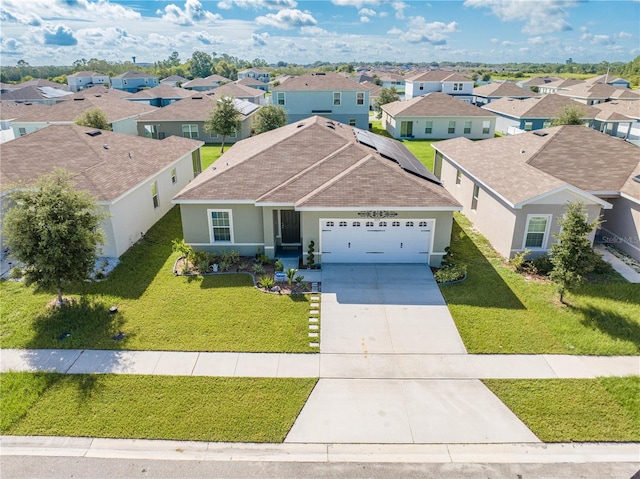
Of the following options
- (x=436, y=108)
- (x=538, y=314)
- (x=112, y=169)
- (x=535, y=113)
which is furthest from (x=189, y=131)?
(x=538, y=314)

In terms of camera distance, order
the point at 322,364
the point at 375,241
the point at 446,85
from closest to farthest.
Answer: the point at 322,364 → the point at 375,241 → the point at 446,85

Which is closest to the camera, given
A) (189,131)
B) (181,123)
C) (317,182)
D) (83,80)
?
(317,182)

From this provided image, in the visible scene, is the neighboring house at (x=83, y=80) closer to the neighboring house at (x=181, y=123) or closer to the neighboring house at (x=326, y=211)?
the neighboring house at (x=181, y=123)

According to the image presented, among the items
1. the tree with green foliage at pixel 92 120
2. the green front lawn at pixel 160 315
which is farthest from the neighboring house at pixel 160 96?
the green front lawn at pixel 160 315

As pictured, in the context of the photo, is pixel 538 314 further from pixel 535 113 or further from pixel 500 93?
pixel 500 93

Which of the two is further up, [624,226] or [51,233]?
[51,233]
